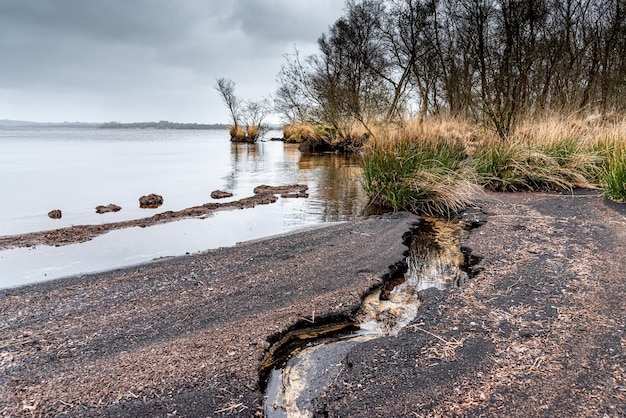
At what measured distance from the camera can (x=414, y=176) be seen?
616 centimetres

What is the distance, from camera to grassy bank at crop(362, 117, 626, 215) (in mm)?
6059

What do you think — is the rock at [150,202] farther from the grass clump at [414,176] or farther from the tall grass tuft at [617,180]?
the tall grass tuft at [617,180]

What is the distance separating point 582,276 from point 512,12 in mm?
8979

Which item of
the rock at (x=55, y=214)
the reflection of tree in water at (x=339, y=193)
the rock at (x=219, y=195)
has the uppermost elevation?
the reflection of tree in water at (x=339, y=193)

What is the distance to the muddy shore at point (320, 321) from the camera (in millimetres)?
1867

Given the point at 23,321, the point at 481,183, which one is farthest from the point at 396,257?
the point at 481,183

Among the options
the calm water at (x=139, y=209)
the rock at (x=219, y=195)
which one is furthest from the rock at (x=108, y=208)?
the rock at (x=219, y=195)

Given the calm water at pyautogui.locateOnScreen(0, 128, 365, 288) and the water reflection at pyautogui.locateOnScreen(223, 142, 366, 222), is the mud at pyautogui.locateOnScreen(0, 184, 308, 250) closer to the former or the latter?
the calm water at pyautogui.locateOnScreen(0, 128, 365, 288)

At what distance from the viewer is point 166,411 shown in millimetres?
1813

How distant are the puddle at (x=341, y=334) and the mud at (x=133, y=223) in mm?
3860

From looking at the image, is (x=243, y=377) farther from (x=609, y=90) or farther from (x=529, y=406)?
(x=609, y=90)

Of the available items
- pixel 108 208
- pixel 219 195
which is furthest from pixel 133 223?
pixel 219 195

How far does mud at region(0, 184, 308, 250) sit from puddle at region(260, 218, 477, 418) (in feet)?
12.7

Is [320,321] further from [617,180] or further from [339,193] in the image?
[339,193]
